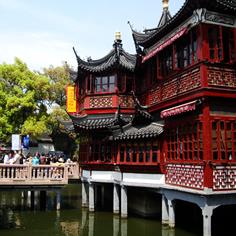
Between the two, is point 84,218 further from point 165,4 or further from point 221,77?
point 165,4

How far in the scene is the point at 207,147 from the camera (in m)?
14.9

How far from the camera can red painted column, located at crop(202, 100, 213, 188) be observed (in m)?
14.6

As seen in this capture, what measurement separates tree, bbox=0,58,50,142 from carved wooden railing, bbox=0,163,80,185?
13.5 meters

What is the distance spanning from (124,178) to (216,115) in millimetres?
7477

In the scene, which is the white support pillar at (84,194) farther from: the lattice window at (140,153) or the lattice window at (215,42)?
the lattice window at (215,42)

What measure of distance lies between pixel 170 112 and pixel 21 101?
830 inches

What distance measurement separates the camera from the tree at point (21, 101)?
34.7 meters

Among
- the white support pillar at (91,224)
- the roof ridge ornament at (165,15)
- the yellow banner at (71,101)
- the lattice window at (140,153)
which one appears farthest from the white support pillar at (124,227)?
the roof ridge ornament at (165,15)

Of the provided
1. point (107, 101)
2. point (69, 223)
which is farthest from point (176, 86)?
point (69, 223)

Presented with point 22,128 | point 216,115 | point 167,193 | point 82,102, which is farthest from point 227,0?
point 22,128

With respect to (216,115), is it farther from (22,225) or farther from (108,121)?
(22,225)

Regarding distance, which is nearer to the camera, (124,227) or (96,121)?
(124,227)

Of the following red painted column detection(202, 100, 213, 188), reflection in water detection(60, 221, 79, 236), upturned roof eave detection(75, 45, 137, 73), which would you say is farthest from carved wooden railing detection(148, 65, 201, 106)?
reflection in water detection(60, 221, 79, 236)

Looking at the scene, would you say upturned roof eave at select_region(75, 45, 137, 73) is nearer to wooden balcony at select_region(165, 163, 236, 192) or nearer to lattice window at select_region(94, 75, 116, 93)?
lattice window at select_region(94, 75, 116, 93)
